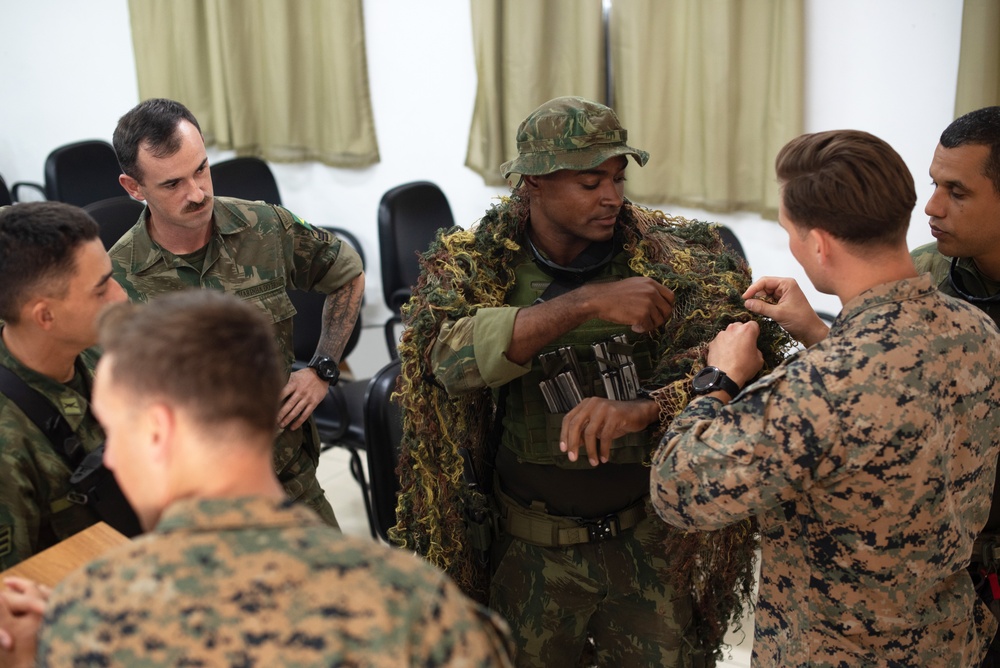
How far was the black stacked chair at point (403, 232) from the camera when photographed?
3.74m

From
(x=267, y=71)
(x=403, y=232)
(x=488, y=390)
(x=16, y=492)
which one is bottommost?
(x=403, y=232)

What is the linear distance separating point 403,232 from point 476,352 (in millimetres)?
2121

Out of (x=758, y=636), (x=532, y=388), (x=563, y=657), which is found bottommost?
(x=563, y=657)

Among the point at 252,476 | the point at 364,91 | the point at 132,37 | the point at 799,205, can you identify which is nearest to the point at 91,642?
the point at 252,476

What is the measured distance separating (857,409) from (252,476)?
832mm

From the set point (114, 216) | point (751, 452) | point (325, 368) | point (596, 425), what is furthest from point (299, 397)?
point (114, 216)

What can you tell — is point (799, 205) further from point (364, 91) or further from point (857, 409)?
point (364, 91)

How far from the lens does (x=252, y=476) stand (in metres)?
0.98

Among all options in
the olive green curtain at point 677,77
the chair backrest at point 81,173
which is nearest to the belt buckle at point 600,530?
the olive green curtain at point 677,77

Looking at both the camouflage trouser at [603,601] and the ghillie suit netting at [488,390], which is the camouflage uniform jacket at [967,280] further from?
the camouflage trouser at [603,601]

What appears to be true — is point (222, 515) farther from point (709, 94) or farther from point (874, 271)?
point (709, 94)

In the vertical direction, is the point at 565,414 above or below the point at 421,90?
below

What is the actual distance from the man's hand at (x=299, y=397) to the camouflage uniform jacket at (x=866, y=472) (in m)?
1.00

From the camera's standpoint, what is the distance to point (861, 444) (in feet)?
4.38
